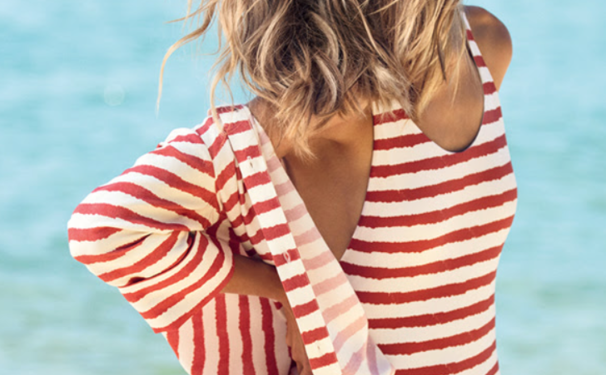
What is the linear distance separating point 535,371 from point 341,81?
9.29ft

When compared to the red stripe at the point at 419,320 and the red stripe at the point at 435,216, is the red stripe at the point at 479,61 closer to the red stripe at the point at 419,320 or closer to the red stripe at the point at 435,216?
the red stripe at the point at 435,216

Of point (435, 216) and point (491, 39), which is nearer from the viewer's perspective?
point (435, 216)

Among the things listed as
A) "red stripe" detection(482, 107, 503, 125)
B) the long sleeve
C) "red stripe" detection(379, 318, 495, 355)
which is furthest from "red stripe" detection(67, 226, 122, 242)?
"red stripe" detection(482, 107, 503, 125)

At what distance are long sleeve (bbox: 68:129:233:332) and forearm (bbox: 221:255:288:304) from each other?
0.10ft

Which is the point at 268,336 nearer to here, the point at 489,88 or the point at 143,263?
the point at 143,263

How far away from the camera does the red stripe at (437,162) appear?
105 centimetres

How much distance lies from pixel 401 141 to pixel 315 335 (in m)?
0.30

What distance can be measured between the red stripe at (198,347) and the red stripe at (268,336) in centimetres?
10

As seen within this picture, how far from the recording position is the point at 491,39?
4.03ft

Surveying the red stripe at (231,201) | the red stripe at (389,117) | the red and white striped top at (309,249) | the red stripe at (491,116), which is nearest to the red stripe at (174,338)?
the red and white striped top at (309,249)

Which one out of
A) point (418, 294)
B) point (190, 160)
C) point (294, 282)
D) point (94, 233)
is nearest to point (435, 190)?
point (418, 294)

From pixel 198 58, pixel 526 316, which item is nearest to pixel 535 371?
pixel 526 316

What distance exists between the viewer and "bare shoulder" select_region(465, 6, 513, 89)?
3.99 ft

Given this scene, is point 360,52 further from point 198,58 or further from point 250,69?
point 198,58
